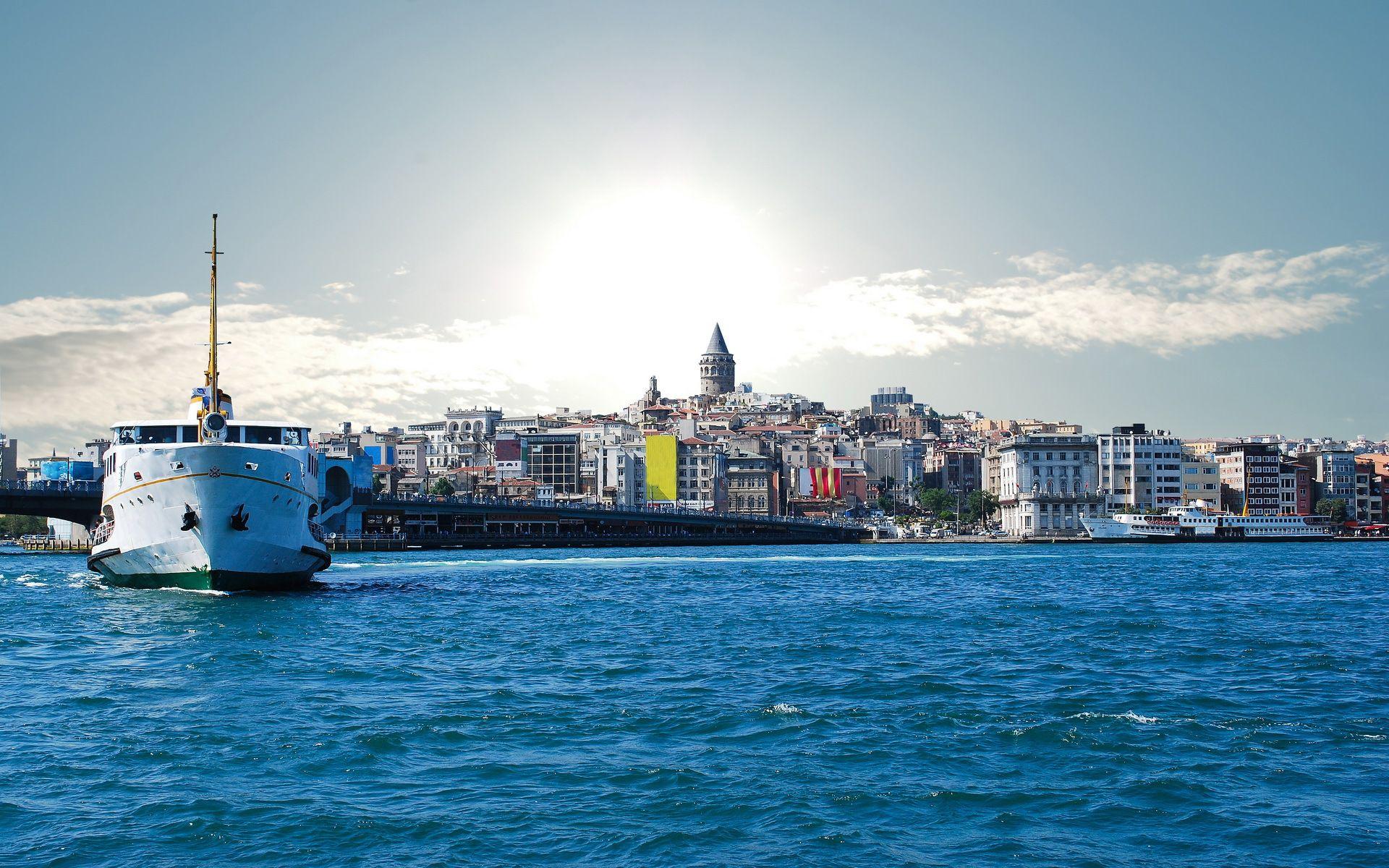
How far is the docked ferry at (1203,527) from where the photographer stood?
393 ft

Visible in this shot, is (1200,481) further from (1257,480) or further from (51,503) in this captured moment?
(51,503)

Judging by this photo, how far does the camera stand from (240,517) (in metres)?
36.3

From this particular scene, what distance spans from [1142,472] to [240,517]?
120 meters

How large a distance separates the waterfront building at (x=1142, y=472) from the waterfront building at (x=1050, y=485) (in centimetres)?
195

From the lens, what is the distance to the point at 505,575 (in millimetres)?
58688

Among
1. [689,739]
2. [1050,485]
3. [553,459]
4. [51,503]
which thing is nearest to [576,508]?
[51,503]

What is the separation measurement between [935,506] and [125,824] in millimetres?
153677

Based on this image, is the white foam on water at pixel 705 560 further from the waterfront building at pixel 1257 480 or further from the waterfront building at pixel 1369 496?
the waterfront building at pixel 1369 496

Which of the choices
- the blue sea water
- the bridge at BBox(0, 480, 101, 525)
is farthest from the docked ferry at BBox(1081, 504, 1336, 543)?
the blue sea water

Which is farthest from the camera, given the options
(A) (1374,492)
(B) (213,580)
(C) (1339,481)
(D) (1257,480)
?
(A) (1374,492)

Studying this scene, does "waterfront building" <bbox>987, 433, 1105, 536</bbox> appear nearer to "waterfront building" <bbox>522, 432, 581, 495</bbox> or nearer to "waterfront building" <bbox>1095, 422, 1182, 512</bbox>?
"waterfront building" <bbox>1095, 422, 1182, 512</bbox>

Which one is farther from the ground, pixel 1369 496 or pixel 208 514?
pixel 1369 496

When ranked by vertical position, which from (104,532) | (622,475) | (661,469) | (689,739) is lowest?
(689,739)

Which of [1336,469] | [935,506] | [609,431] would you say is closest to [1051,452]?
[935,506]
